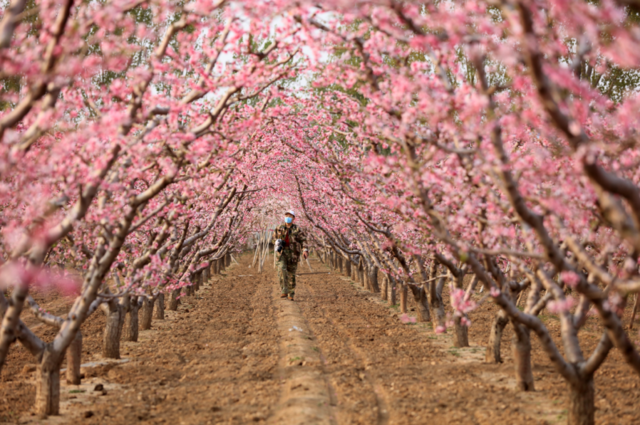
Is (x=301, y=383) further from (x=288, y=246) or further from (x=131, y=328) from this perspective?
(x=288, y=246)

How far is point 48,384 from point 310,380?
353 centimetres

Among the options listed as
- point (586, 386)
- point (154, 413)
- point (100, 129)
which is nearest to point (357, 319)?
point (154, 413)

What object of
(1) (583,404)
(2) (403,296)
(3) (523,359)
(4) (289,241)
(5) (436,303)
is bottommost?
(1) (583,404)

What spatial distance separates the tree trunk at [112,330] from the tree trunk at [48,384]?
3144 millimetres

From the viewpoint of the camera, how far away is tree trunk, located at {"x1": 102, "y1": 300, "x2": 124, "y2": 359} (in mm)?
10297

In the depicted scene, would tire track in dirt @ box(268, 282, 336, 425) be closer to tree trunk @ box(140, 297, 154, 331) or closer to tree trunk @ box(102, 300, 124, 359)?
tree trunk @ box(102, 300, 124, 359)

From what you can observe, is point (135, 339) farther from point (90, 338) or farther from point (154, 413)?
point (154, 413)

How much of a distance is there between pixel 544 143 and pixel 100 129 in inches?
298

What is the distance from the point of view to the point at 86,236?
418 inches

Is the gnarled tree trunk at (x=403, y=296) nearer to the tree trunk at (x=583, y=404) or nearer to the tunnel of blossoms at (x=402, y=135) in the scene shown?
the tunnel of blossoms at (x=402, y=135)

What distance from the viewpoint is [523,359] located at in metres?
7.80

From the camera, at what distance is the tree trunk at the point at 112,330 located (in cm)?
1030

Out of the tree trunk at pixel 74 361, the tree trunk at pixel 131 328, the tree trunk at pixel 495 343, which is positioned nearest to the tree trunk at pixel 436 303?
the tree trunk at pixel 495 343

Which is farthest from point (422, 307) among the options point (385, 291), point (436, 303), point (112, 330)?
point (112, 330)
